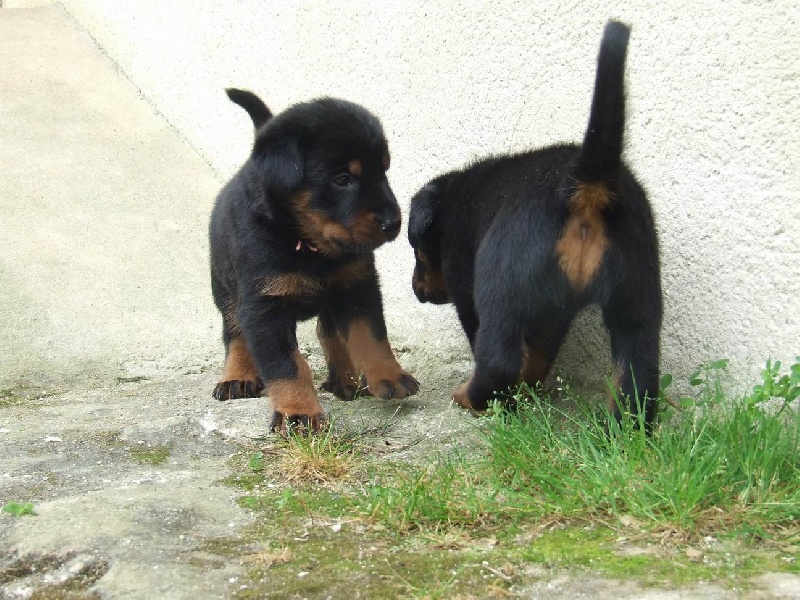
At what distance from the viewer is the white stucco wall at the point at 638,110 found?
3.12m

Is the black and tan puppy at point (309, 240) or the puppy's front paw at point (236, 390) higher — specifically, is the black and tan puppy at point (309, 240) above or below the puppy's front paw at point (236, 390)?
above

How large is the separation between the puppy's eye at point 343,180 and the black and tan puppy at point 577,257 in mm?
590

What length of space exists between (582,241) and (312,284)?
131cm

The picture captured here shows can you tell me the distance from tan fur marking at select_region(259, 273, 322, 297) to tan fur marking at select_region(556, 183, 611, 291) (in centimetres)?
124

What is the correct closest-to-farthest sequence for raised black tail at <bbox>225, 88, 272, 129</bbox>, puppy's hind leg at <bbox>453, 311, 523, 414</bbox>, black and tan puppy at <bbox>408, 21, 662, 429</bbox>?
black and tan puppy at <bbox>408, 21, 662, 429</bbox>, puppy's hind leg at <bbox>453, 311, 523, 414</bbox>, raised black tail at <bbox>225, 88, 272, 129</bbox>

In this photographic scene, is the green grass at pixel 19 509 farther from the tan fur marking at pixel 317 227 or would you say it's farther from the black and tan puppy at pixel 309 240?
the tan fur marking at pixel 317 227

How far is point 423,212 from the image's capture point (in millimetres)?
4070

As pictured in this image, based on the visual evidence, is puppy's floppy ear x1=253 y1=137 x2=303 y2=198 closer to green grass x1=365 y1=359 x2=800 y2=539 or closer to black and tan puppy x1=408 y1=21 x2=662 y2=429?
black and tan puppy x1=408 y1=21 x2=662 y2=429

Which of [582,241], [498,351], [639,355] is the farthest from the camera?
[498,351]

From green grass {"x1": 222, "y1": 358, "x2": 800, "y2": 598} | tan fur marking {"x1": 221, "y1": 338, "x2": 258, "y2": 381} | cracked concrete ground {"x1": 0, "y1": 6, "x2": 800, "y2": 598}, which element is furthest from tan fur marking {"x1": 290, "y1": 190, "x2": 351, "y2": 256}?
tan fur marking {"x1": 221, "y1": 338, "x2": 258, "y2": 381}

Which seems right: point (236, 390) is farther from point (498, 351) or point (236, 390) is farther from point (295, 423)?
point (498, 351)

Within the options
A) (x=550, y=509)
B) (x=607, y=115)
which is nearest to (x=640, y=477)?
A: (x=550, y=509)

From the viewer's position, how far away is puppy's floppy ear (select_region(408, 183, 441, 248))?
4.06 metres

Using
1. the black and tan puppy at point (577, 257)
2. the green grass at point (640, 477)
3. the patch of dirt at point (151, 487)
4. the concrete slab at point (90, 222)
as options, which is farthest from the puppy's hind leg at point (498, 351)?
the concrete slab at point (90, 222)
